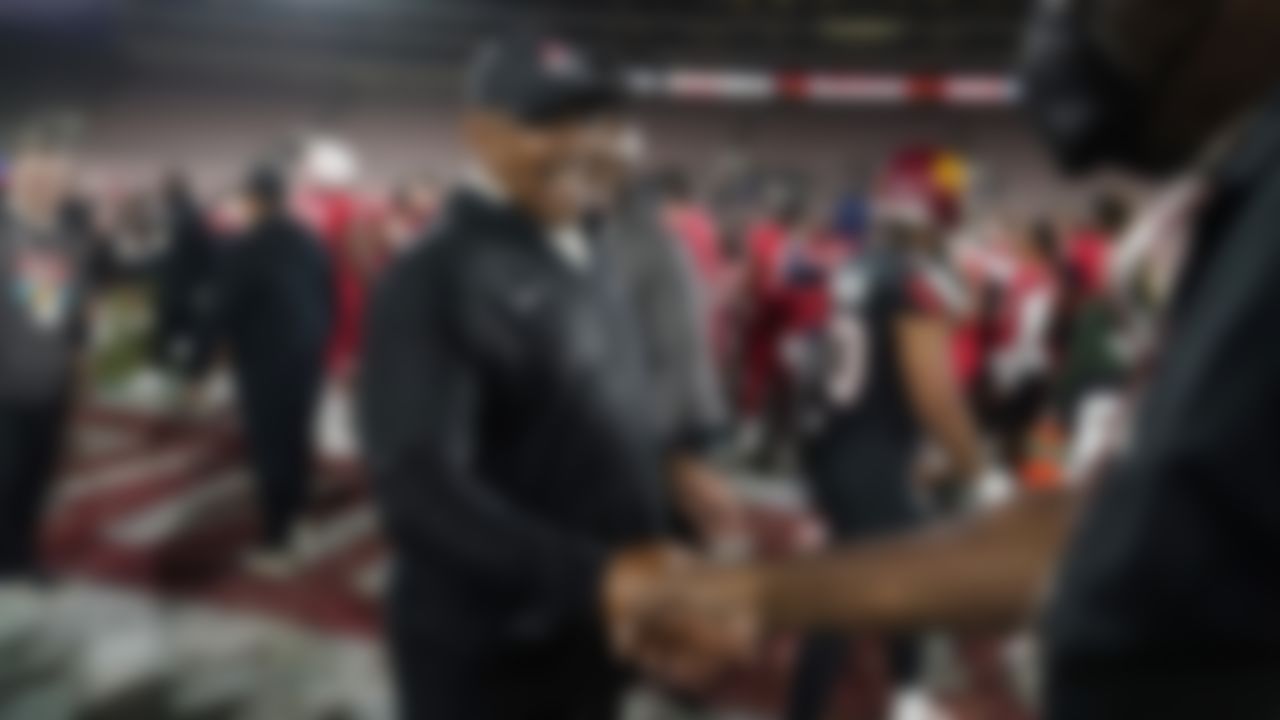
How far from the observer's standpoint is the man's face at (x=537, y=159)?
2.29 metres

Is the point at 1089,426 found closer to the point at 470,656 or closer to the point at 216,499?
→ the point at 470,656

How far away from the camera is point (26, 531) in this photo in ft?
15.8

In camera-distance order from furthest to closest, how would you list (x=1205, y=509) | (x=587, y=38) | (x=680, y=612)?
1. (x=587, y=38)
2. (x=680, y=612)
3. (x=1205, y=509)

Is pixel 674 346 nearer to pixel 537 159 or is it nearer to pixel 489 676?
pixel 537 159

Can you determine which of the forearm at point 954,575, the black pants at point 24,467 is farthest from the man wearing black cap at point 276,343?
the forearm at point 954,575

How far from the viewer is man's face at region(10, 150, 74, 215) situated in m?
4.66

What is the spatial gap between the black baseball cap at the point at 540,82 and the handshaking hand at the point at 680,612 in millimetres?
814

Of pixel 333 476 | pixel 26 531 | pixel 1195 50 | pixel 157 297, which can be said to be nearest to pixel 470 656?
pixel 1195 50

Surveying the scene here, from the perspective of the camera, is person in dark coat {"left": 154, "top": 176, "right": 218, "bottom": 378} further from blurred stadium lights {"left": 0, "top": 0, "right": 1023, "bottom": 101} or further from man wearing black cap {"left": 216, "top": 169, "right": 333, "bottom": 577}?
blurred stadium lights {"left": 0, "top": 0, "right": 1023, "bottom": 101}

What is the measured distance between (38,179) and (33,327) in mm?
547

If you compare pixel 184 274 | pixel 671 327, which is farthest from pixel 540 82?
pixel 184 274

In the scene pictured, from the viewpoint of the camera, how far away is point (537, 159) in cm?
230

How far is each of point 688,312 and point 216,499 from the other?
15.5 ft

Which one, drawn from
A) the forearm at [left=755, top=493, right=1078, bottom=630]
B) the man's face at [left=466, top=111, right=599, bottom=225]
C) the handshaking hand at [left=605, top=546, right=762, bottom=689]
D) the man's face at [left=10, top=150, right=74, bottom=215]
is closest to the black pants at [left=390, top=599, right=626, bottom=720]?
the handshaking hand at [left=605, top=546, right=762, bottom=689]
